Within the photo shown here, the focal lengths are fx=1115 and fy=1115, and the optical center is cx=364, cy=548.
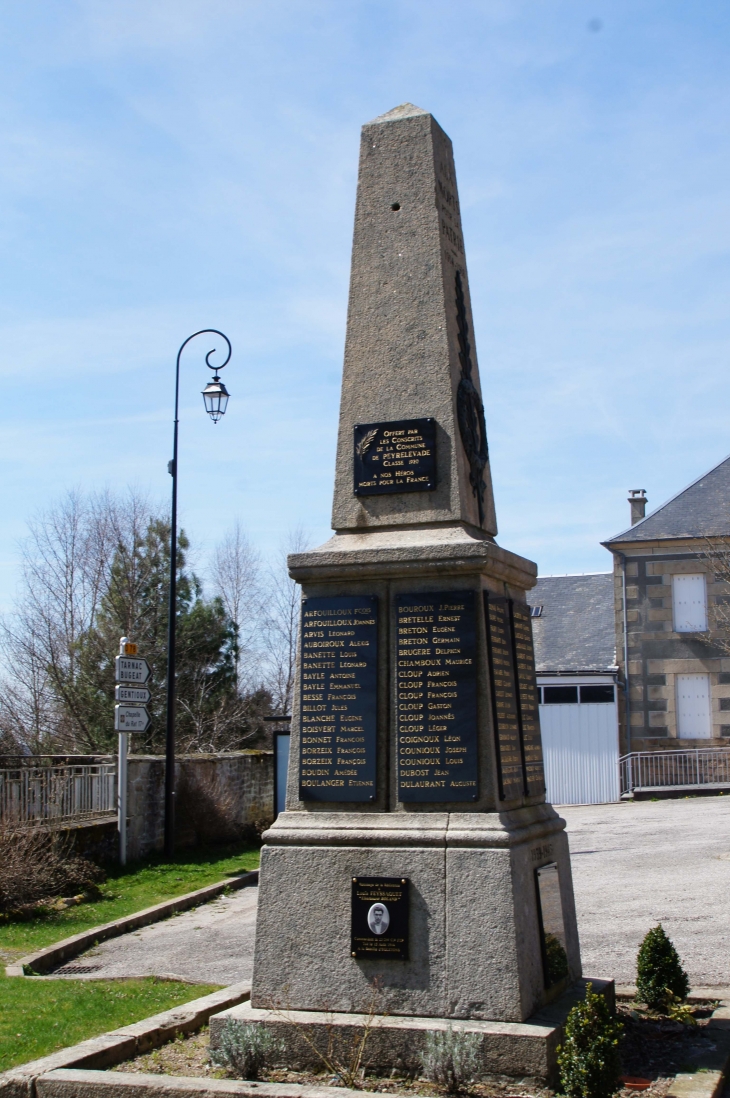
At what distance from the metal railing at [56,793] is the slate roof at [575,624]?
16.3 m

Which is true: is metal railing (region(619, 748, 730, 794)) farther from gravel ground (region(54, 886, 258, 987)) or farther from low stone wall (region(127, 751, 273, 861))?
gravel ground (region(54, 886, 258, 987))

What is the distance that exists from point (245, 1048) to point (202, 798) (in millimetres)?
12891

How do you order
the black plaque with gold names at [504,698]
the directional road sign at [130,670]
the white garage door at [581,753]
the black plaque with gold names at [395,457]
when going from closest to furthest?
the black plaque with gold names at [504,698] → the black plaque with gold names at [395,457] → the directional road sign at [130,670] → the white garage door at [581,753]

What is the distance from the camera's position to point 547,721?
29.3 meters

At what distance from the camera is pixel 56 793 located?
14500 millimetres

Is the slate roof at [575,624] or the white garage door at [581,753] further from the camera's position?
the slate roof at [575,624]

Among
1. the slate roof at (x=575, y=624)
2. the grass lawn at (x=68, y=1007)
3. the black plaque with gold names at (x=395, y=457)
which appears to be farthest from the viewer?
the slate roof at (x=575, y=624)

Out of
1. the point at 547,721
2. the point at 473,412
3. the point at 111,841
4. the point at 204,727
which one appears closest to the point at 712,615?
the point at 547,721

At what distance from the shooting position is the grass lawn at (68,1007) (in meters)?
6.36

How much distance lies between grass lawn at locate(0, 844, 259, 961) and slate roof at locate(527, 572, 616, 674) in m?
14.2

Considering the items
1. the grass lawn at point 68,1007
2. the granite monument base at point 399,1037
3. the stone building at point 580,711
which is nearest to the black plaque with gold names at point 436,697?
the granite monument base at point 399,1037

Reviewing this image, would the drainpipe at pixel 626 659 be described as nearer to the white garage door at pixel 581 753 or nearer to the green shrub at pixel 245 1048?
the white garage door at pixel 581 753

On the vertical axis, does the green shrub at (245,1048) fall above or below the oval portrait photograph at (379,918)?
below

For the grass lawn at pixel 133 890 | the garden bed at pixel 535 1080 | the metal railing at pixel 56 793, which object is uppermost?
the metal railing at pixel 56 793
